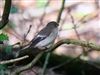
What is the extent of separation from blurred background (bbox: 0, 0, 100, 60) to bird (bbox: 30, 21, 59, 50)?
29 cm

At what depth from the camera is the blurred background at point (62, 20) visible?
193 inches

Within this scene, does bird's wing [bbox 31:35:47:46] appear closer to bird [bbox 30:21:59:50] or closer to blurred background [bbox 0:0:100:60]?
bird [bbox 30:21:59:50]

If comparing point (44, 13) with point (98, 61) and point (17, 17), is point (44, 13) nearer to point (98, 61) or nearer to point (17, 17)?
point (17, 17)

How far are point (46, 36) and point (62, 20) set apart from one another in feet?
2.80

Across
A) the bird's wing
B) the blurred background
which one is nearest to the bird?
the bird's wing

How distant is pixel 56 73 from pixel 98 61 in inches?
19.6

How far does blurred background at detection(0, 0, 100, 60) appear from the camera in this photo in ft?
16.1

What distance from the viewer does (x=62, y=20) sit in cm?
521

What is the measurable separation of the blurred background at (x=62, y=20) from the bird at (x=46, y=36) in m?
0.29

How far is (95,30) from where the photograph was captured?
5.11 m

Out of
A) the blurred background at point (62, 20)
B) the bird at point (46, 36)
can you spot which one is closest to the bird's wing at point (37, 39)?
the bird at point (46, 36)

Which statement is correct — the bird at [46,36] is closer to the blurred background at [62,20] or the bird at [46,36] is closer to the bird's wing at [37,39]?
the bird's wing at [37,39]

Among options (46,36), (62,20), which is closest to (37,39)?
(46,36)

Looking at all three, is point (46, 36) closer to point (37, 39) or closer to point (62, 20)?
point (37, 39)
